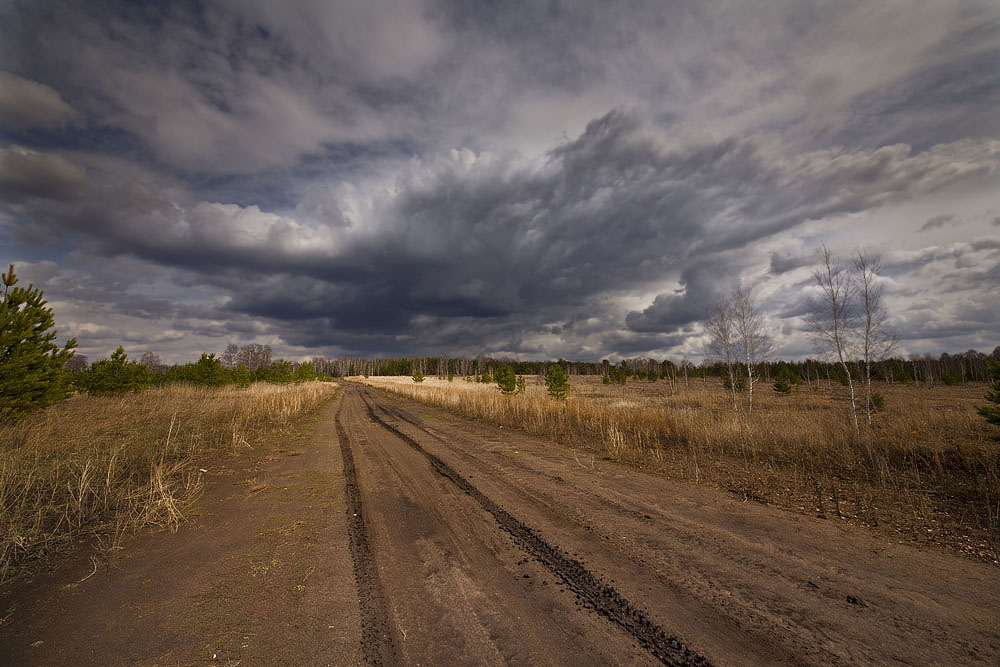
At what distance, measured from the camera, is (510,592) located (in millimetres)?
3502

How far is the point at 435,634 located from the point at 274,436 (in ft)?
39.6

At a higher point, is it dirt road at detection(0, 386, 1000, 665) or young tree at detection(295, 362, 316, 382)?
young tree at detection(295, 362, 316, 382)

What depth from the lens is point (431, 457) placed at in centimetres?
941

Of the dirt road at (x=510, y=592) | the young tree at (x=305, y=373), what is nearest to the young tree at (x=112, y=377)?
the dirt road at (x=510, y=592)

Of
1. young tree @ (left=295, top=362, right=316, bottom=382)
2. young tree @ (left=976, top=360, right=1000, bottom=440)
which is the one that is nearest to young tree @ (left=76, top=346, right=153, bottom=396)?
young tree @ (left=976, top=360, right=1000, bottom=440)

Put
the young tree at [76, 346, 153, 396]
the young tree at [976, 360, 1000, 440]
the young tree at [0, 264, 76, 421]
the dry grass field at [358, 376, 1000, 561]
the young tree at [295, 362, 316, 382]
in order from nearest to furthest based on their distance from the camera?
1. the dry grass field at [358, 376, 1000, 561]
2. the young tree at [976, 360, 1000, 440]
3. the young tree at [0, 264, 76, 421]
4. the young tree at [76, 346, 153, 396]
5. the young tree at [295, 362, 316, 382]

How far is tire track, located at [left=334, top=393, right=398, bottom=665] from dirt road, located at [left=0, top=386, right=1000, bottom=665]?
18 millimetres

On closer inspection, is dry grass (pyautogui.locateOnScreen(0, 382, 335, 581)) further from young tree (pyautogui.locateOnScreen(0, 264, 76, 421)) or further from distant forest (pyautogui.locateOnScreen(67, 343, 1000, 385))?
distant forest (pyautogui.locateOnScreen(67, 343, 1000, 385))

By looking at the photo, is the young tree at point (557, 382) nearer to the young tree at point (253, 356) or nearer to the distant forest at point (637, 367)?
the distant forest at point (637, 367)

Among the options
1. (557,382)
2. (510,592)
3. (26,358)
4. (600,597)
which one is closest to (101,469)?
(26,358)

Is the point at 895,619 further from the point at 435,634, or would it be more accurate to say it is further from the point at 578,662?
the point at 435,634

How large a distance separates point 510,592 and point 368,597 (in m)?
1.31

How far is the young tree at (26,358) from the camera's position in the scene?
989cm

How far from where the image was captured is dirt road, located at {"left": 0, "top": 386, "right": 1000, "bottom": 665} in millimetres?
2721
